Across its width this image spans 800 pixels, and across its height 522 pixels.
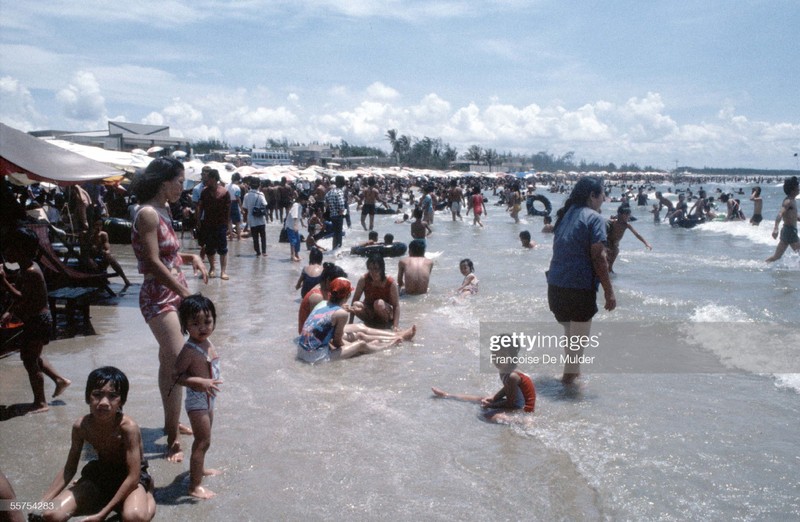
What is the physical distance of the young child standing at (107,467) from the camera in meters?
2.70

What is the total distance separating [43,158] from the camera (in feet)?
21.7

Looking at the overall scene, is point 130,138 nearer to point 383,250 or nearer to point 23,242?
point 383,250

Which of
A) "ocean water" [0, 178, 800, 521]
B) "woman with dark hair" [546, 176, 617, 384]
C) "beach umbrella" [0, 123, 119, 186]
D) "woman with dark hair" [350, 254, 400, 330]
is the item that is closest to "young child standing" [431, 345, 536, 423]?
"ocean water" [0, 178, 800, 521]

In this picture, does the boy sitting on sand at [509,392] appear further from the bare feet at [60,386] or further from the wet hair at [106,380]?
the bare feet at [60,386]

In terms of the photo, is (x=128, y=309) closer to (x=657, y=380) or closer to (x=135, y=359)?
(x=135, y=359)

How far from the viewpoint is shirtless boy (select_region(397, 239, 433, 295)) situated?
8.94 metres

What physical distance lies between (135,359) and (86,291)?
1.27m

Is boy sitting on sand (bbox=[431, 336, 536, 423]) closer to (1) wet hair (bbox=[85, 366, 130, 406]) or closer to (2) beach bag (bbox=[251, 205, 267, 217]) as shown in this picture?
(1) wet hair (bbox=[85, 366, 130, 406])

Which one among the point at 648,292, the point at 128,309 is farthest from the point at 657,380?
the point at 128,309

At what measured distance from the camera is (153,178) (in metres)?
3.56

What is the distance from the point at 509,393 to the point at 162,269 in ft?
7.94

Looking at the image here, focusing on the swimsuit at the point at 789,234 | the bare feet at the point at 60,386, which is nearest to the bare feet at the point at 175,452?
the bare feet at the point at 60,386

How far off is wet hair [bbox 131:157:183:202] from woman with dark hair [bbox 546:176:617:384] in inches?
114

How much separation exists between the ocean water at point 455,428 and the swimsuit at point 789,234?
3.68 meters
